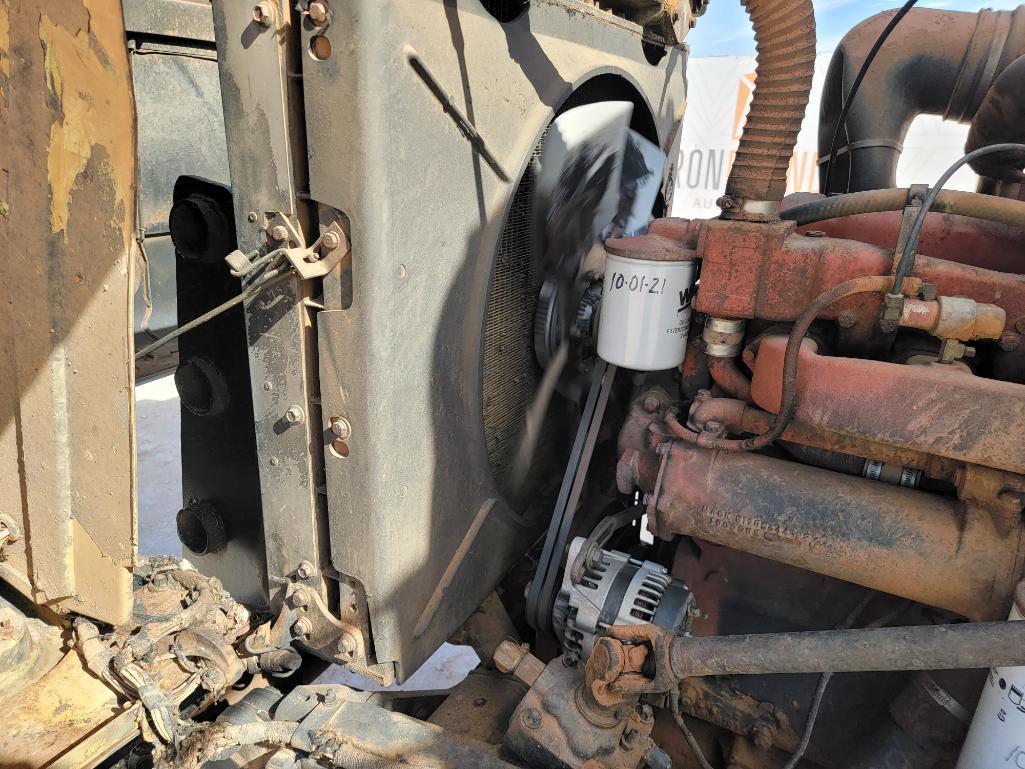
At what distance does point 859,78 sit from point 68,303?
2026mm

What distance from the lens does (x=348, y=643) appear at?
1264mm

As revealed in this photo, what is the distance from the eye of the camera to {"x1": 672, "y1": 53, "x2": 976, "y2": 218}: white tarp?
19.5 ft

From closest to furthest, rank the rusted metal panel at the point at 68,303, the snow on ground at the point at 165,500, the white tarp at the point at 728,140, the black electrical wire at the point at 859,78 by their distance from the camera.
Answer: the rusted metal panel at the point at 68,303
the black electrical wire at the point at 859,78
the snow on ground at the point at 165,500
the white tarp at the point at 728,140

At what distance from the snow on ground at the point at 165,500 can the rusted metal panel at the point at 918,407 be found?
1.52 meters

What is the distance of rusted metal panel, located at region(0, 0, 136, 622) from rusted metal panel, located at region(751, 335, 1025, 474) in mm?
1125

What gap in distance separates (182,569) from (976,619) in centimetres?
149

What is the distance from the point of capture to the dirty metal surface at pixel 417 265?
0.98m

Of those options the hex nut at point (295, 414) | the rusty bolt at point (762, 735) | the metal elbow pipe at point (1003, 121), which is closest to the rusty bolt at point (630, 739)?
the rusty bolt at point (762, 735)

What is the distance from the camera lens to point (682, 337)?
1408 millimetres

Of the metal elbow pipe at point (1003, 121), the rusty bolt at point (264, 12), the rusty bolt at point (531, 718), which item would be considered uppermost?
the rusty bolt at point (264, 12)

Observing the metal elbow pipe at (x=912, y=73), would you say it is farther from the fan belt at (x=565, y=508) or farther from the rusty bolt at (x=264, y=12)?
the rusty bolt at (x=264, y=12)

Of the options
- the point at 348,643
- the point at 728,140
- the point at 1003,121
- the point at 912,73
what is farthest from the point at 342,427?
the point at 728,140

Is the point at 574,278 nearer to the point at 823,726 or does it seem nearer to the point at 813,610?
the point at 813,610

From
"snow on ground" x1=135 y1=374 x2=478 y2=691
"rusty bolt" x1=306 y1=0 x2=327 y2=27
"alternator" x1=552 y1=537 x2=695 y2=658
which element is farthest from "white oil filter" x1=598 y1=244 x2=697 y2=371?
"snow on ground" x1=135 y1=374 x2=478 y2=691
